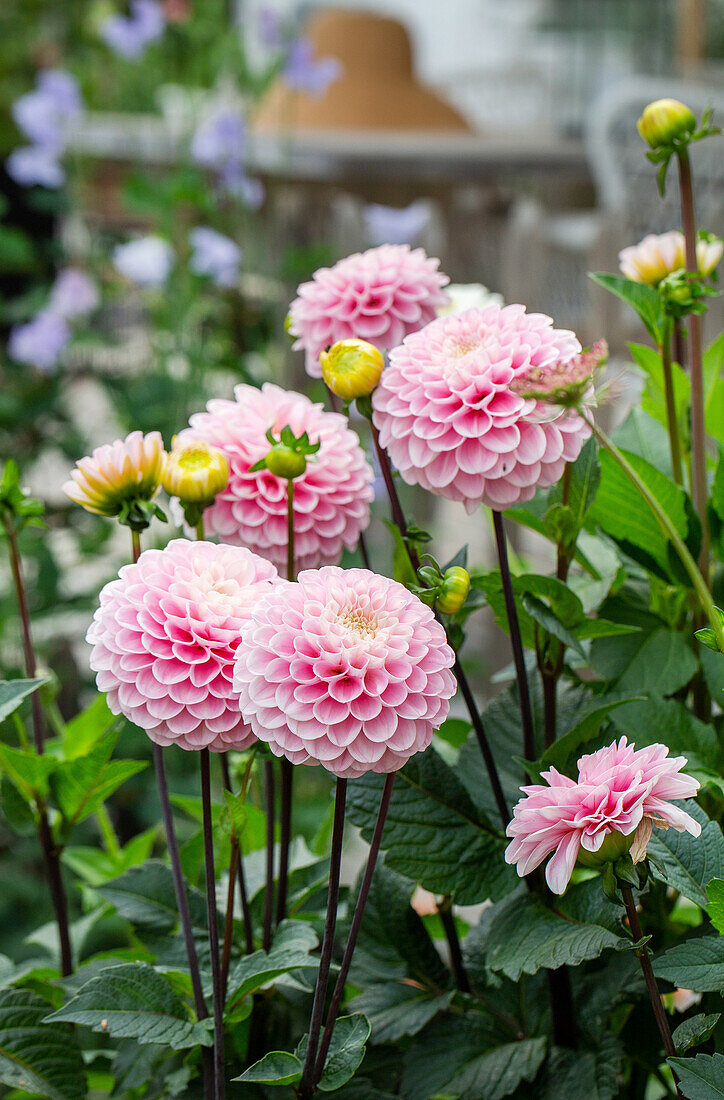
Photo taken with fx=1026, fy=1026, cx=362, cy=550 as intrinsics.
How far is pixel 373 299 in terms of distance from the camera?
0.45 m

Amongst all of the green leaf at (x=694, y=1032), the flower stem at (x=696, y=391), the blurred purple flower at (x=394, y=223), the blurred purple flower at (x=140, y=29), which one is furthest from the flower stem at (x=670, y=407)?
the blurred purple flower at (x=140, y=29)

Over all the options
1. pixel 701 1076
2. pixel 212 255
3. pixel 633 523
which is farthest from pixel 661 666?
pixel 212 255

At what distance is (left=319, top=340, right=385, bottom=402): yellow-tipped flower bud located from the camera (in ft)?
1.23

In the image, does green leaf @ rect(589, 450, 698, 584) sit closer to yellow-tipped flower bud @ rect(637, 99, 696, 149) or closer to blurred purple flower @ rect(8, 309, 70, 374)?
yellow-tipped flower bud @ rect(637, 99, 696, 149)

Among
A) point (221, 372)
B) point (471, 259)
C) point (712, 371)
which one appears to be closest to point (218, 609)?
point (712, 371)

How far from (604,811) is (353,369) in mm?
177

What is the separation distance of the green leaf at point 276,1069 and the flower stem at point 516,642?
147 millimetres

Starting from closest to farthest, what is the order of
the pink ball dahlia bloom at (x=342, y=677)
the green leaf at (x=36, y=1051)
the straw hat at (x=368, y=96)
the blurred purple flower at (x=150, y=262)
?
the pink ball dahlia bloom at (x=342, y=677) → the green leaf at (x=36, y=1051) → the straw hat at (x=368, y=96) → the blurred purple flower at (x=150, y=262)

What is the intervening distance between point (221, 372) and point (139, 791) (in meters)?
0.65

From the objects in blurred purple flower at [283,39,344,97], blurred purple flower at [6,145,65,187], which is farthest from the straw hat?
blurred purple flower at [6,145,65,187]

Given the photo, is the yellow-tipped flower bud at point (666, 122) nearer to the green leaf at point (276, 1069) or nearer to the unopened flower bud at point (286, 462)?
the unopened flower bud at point (286, 462)

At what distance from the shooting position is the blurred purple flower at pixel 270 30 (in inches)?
60.6

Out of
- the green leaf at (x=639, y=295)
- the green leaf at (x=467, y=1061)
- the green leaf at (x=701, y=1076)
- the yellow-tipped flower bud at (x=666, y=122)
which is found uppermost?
the yellow-tipped flower bud at (x=666, y=122)

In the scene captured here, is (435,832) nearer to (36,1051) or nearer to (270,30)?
(36,1051)
